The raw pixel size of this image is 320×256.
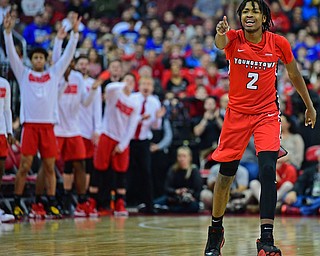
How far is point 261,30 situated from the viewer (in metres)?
6.61

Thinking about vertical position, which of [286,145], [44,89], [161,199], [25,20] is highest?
[25,20]

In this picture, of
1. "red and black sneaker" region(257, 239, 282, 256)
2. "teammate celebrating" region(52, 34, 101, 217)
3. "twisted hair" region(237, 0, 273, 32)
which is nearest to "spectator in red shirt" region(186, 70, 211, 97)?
"teammate celebrating" region(52, 34, 101, 217)

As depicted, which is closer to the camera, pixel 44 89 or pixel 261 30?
pixel 261 30

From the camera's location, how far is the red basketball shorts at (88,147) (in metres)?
12.4

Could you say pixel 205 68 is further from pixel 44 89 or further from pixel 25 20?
pixel 44 89

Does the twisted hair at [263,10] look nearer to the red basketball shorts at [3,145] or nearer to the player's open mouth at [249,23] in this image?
the player's open mouth at [249,23]

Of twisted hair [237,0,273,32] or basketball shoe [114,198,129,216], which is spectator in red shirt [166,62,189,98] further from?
twisted hair [237,0,273,32]

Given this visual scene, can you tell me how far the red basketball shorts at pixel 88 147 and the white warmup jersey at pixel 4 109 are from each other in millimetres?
2215

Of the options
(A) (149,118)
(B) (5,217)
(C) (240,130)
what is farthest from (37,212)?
(C) (240,130)

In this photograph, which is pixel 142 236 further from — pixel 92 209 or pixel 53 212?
pixel 92 209

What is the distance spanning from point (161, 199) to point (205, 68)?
4141 millimetres

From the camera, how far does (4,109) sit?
1027 cm

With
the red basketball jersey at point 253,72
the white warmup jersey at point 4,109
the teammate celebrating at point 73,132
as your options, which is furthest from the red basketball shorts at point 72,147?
the red basketball jersey at point 253,72

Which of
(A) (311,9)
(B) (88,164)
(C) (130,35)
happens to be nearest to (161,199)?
(B) (88,164)
